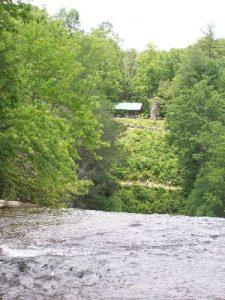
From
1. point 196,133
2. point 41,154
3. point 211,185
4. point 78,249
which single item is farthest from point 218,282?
point 196,133

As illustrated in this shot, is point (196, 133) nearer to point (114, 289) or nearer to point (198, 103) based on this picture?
point (198, 103)

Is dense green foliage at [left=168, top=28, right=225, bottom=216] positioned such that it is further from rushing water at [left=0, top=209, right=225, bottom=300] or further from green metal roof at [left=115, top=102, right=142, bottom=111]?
rushing water at [left=0, top=209, right=225, bottom=300]

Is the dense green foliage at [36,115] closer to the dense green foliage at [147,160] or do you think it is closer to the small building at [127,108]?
the dense green foliage at [147,160]

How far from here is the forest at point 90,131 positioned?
18.8 metres

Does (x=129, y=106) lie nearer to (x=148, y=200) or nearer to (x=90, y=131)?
(x=148, y=200)

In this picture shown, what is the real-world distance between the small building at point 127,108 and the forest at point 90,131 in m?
1.94

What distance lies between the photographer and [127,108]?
7862 cm

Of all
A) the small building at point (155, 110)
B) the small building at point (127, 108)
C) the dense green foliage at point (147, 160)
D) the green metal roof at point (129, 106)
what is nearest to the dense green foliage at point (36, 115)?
the dense green foliage at point (147, 160)

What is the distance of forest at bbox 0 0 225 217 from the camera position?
61.6 ft

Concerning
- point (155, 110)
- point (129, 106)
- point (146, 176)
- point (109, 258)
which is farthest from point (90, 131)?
point (129, 106)

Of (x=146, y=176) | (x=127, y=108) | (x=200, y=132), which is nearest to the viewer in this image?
(x=200, y=132)

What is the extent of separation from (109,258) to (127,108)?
6908 centimetres

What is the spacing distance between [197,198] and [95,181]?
777cm

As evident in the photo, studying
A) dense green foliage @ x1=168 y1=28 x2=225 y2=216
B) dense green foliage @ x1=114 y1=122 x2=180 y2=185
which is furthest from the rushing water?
dense green foliage @ x1=114 y1=122 x2=180 y2=185
